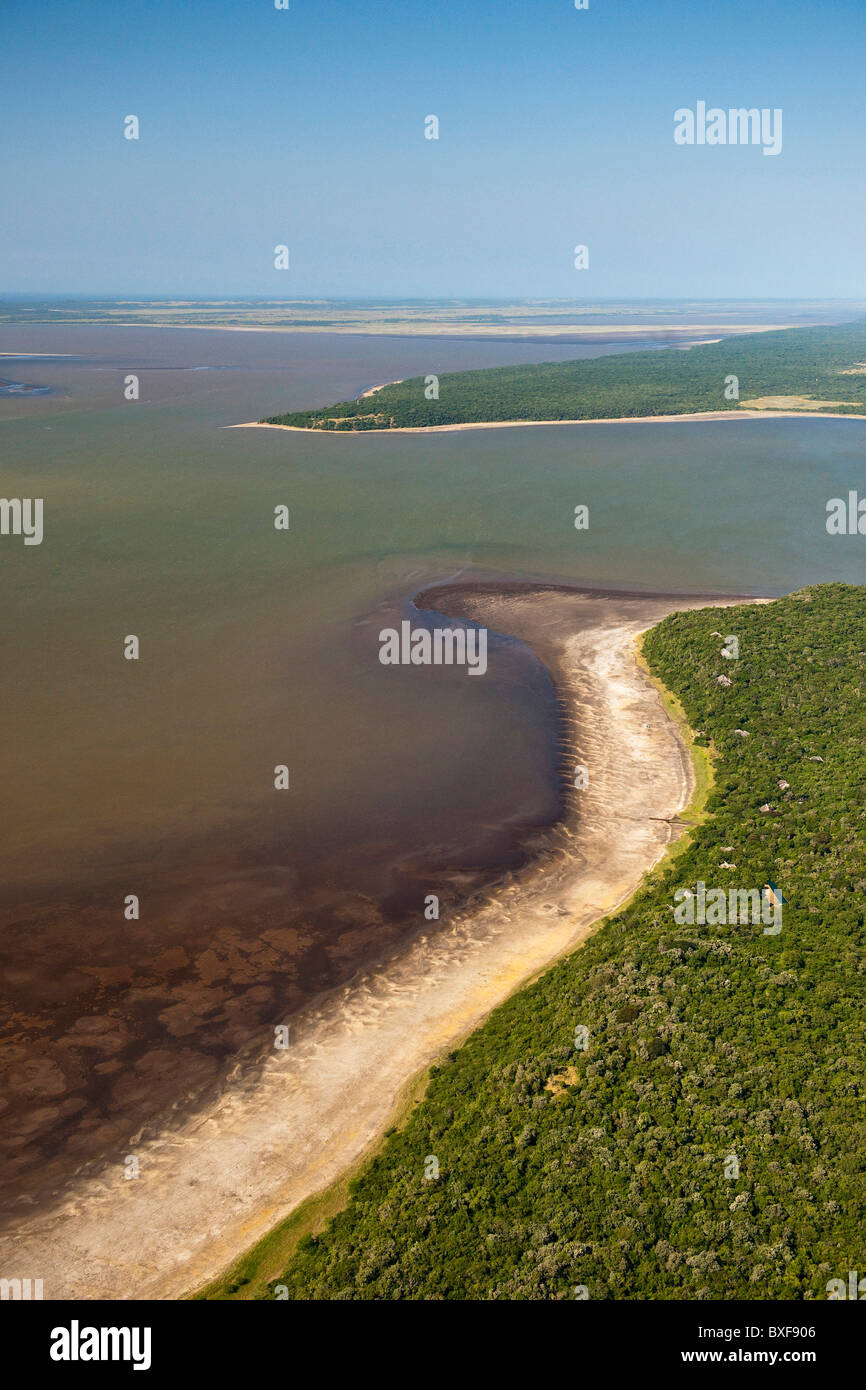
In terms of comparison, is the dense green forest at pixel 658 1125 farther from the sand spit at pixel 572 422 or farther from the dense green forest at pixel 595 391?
the dense green forest at pixel 595 391

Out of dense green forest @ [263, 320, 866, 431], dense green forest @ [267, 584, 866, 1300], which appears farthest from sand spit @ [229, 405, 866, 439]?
dense green forest @ [267, 584, 866, 1300]

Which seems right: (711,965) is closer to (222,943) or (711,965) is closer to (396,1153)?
(396,1153)

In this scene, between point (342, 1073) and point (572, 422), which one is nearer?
Result: point (342, 1073)

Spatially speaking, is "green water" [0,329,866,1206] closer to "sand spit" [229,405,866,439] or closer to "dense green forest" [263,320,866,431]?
"sand spit" [229,405,866,439]

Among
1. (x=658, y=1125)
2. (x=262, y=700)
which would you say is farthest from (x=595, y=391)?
(x=658, y=1125)

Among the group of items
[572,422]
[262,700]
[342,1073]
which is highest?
[572,422]

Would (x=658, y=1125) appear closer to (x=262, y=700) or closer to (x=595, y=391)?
(x=262, y=700)
